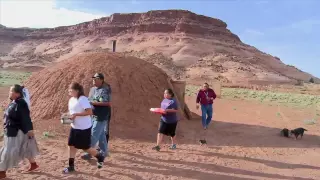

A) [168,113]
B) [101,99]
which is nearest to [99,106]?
[101,99]

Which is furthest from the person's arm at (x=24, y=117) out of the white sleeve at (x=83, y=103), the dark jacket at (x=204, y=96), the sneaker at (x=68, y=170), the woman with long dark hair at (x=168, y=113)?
the dark jacket at (x=204, y=96)

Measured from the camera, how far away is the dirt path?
215 inches

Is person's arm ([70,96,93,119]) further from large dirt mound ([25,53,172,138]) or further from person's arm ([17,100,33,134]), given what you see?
large dirt mound ([25,53,172,138])

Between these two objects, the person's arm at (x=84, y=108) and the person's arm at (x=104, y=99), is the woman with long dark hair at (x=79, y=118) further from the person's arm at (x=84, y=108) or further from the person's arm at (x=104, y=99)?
the person's arm at (x=104, y=99)

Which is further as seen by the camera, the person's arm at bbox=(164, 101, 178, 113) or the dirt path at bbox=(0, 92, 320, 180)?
the person's arm at bbox=(164, 101, 178, 113)

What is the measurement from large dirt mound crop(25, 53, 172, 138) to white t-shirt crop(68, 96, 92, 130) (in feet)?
11.7

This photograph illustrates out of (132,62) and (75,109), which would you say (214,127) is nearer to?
(132,62)

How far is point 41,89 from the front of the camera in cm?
951

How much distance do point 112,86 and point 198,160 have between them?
368 cm

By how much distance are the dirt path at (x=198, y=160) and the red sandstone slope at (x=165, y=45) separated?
41.3 meters

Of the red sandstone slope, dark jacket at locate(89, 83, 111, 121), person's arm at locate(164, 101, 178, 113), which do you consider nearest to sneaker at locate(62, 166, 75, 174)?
dark jacket at locate(89, 83, 111, 121)

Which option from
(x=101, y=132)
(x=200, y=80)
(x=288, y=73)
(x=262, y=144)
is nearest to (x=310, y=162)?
(x=262, y=144)

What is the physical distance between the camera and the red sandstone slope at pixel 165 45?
189ft

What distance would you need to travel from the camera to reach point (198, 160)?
6598 mm
